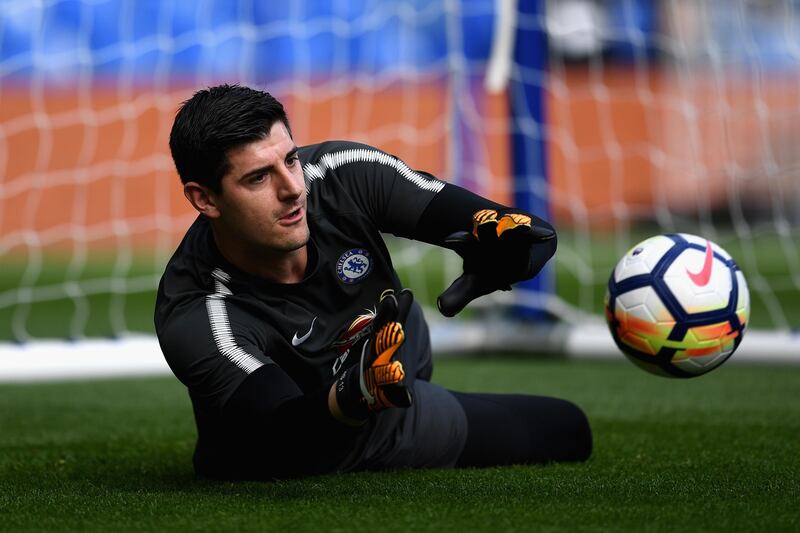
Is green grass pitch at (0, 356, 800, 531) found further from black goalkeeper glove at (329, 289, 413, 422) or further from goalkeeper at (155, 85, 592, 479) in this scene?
black goalkeeper glove at (329, 289, 413, 422)

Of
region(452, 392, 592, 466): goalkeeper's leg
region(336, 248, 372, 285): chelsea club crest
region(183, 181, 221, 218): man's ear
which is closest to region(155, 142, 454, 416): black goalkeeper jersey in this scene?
region(336, 248, 372, 285): chelsea club crest

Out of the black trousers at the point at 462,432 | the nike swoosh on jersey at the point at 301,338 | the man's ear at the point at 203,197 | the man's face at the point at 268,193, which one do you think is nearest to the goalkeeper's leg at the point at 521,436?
the black trousers at the point at 462,432

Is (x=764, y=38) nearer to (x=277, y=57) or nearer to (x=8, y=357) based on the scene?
(x=277, y=57)

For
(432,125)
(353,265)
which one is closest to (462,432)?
(353,265)

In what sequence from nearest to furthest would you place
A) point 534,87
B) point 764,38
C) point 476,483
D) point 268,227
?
point 268,227 → point 476,483 → point 534,87 → point 764,38

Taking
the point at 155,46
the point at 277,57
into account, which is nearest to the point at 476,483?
the point at 155,46

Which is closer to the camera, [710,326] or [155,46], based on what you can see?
[710,326]

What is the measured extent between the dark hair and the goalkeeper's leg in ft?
3.86

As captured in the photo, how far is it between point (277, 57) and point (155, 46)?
7.86 feet

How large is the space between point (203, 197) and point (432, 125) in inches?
381

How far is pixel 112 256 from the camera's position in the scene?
48.8 ft

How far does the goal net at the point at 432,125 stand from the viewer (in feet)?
21.8

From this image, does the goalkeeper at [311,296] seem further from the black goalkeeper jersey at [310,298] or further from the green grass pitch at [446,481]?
the green grass pitch at [446,481]

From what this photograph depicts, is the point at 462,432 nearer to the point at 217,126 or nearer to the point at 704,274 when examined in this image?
the point at 704,274
